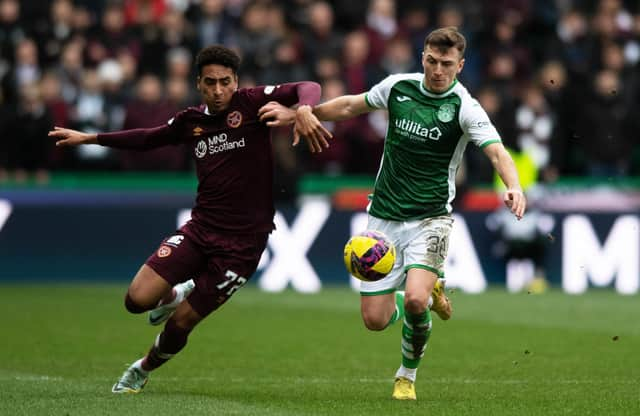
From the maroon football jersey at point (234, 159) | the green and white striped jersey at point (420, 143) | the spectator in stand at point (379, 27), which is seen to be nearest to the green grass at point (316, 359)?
the maroon football jersey at point (234, 159)

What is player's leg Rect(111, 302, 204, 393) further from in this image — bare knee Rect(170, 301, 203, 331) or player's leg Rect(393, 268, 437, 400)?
player's leg Rect(393, 268, 437, 400)

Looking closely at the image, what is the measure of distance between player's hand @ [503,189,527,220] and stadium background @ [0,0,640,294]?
10.6 meters

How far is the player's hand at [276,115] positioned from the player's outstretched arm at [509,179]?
1403mm

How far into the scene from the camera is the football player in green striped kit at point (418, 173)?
9.55m

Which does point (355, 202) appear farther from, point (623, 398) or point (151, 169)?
point (623, 398)

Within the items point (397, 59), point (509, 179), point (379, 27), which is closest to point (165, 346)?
point (509, 179)

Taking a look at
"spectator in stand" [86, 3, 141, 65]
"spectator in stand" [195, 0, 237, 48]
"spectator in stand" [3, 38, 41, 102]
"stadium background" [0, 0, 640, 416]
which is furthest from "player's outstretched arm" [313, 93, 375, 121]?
"spectator in stand" [195, 0, 237, 48]

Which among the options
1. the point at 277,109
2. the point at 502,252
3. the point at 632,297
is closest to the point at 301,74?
the point at 502,252

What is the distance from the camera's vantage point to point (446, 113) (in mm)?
9680

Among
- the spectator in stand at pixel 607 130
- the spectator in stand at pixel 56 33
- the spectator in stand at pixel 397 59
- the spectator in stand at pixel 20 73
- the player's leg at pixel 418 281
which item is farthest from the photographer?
the spectator in stand at pixel 607 130

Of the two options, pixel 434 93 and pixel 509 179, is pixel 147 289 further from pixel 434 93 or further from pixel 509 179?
pixel 509 179

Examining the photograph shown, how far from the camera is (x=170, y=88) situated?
19391mm

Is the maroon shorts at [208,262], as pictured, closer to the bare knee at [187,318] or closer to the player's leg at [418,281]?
the bare knee at [187,318]

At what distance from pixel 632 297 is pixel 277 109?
10693 millimetres
